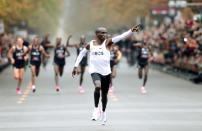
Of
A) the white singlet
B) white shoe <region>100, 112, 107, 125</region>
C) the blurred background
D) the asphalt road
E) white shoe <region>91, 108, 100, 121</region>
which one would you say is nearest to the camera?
the asphalt road

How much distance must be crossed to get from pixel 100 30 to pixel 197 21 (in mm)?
28190

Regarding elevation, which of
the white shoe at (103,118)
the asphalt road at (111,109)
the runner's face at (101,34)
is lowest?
the asphalt road at (111,109)

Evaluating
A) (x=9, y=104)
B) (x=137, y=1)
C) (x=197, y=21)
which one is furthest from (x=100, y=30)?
(x=137, y=1)

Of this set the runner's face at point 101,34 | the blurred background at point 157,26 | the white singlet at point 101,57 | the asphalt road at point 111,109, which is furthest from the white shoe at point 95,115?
the blurred background at point 157,26

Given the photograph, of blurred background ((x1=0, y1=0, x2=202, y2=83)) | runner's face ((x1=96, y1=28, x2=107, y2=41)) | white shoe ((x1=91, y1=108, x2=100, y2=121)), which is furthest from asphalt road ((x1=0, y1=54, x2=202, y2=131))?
blurred background ((x1=0, y1=0, x2=202, y2=83))

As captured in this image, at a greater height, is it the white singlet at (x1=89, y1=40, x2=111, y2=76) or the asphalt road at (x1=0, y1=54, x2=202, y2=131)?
the white singlet at (x1=89, y1=40, x2=111, y2=76)

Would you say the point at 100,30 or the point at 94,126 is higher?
the point at 100,30

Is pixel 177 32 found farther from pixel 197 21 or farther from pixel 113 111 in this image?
pixel 113 111

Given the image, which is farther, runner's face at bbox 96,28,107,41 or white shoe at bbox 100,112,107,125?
runner's face at bbox 96,28,107,41

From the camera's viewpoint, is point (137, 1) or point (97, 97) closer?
point (97, 97)

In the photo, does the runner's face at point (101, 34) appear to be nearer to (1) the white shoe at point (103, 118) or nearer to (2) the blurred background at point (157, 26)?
(1) the white shoe at point (103, 118)

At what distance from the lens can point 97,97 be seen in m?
18.1

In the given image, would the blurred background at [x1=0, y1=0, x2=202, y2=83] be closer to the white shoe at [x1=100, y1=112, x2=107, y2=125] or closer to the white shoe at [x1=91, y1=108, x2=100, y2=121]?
the white shoe at [x1=91, y1=108, x2=100, y2=121]

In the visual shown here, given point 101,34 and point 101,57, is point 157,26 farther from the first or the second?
point 101,34
